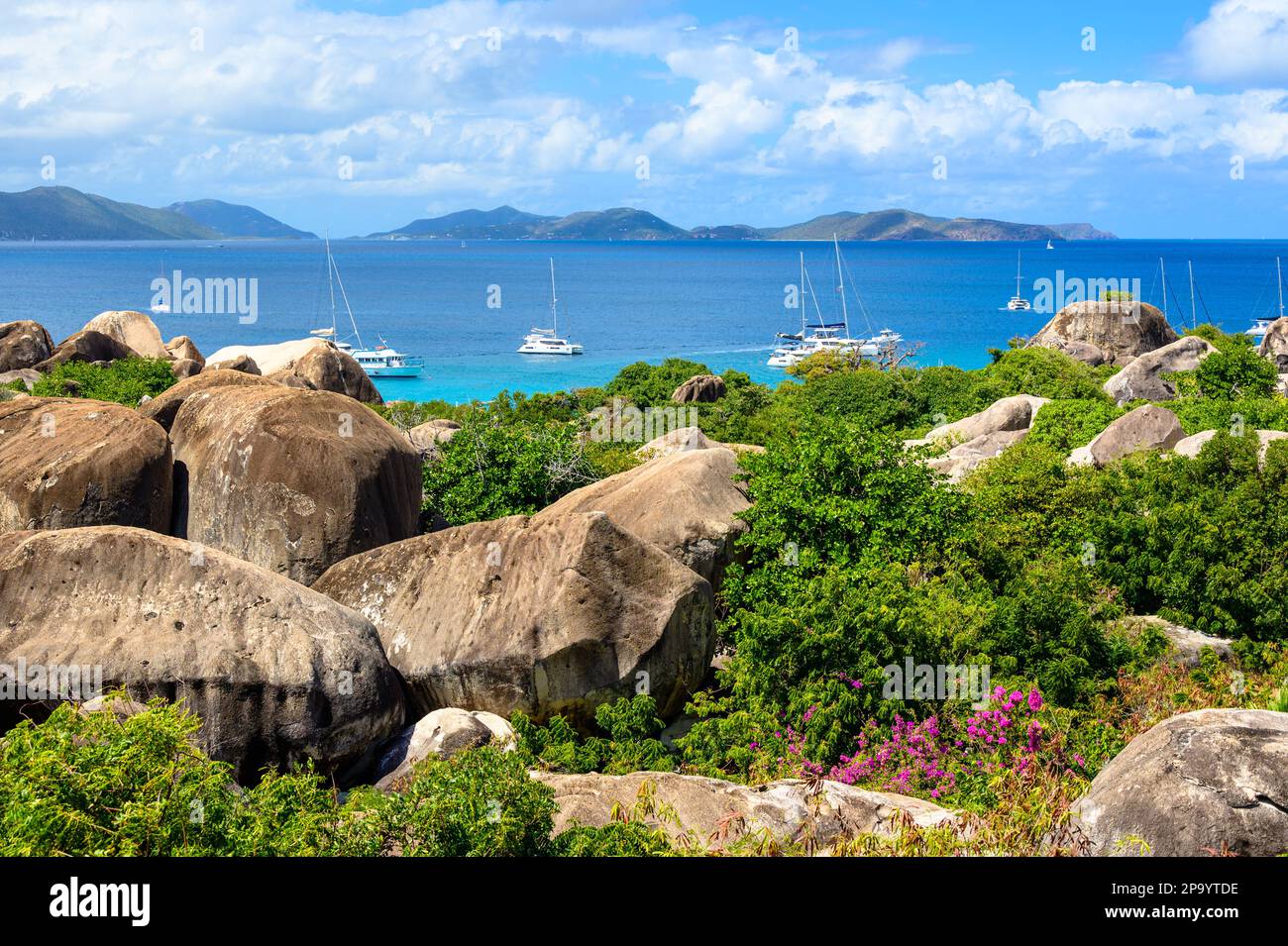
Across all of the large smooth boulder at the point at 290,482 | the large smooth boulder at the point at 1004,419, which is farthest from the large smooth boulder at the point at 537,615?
the large smooth boulder at the point at 1004,419

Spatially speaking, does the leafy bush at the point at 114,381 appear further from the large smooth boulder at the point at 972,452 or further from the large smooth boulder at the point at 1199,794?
the large smooth boulder at the point at 1199,794

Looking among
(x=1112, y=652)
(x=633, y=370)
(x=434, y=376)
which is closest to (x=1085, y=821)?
(x=1112, y=652)

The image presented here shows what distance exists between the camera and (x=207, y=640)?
10.6 m

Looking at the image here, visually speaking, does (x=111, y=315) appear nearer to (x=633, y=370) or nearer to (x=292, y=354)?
(x=292, y=354)

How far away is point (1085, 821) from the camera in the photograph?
8.10 meters

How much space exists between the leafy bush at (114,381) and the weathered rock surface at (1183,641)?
21872mm

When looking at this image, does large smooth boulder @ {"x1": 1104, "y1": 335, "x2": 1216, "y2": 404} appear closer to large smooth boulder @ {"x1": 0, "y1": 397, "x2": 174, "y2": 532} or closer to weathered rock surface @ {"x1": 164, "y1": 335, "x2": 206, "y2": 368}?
large smooth boulder @ {"x1": 0, "y1": 397, "x2": 174, "y2": 532}

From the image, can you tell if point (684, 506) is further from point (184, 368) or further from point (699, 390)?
point (184, 368)

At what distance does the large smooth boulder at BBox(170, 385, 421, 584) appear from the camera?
14.6 metres

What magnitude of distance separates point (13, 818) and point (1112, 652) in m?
10.9

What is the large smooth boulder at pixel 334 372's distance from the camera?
38.9 m

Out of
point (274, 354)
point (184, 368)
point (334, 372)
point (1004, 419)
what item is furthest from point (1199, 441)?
point (274, 354)

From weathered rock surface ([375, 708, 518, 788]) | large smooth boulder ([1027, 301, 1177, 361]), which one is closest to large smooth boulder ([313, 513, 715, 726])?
weathered rock surface ([375, 708, 518, 788])

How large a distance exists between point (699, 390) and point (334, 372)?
12.5 m
